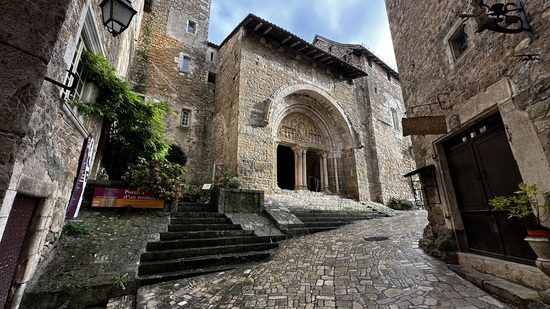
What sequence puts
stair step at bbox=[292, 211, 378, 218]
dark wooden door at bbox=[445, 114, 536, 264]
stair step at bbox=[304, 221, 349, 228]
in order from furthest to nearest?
stair step at bbox=[292, 211, 378, 218] < stair step at bbox=[304, 221, 349, 228] < dark wooden door at bbox=[445, 114, 536, 264]

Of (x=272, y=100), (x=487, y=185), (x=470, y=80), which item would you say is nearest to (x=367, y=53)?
(x=272, y=100)

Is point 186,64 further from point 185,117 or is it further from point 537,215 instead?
point 537,215

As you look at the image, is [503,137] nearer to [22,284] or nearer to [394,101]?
[22,284]

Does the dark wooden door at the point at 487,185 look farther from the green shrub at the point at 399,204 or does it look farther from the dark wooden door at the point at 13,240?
the green shrub at the point at 399,204

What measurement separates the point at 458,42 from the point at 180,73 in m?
11.7

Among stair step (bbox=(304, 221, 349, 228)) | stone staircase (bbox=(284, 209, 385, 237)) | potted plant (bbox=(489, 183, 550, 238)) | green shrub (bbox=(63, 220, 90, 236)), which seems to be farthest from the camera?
stair step (bbox=(304, 221, 349, 228))

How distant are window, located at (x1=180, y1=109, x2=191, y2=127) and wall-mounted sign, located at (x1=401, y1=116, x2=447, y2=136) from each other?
9.99m

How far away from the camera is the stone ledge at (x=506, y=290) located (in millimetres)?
2128

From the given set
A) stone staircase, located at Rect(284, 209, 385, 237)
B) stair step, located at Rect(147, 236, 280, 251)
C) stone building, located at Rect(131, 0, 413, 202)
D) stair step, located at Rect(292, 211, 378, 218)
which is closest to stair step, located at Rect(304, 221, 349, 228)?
stone staircase, located at Rect(284, 209, 385, 237)

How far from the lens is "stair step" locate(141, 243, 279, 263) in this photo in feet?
12.2

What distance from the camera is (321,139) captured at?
1198 cm

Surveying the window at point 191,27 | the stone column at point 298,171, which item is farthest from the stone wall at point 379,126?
the window at point 191,27

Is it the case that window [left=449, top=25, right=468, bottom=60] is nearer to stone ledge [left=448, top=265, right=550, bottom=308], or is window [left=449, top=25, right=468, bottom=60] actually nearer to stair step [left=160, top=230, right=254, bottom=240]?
stone ledge [left=448, top=265, right=550, bottom=308]

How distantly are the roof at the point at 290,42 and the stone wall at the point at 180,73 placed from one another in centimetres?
213
